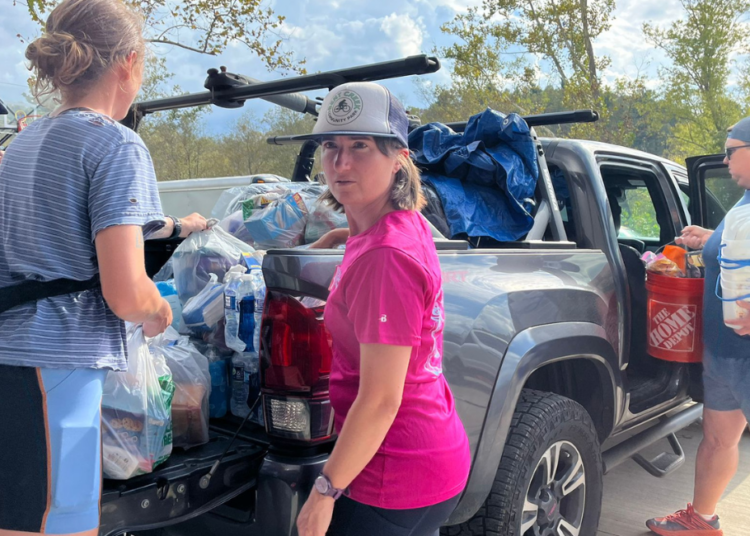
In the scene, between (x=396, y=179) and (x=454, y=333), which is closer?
(x=396, y=179)

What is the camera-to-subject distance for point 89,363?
1525 mm

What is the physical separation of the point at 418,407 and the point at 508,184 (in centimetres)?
178

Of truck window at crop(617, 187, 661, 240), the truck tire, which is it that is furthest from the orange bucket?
truck window at crop(617, 187, 661, 240)

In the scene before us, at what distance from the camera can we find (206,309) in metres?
2.31

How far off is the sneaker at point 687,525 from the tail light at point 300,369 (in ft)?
7.86

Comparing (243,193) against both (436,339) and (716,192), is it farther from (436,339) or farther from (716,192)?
(716,192)

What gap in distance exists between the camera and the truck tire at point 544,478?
2402 mm

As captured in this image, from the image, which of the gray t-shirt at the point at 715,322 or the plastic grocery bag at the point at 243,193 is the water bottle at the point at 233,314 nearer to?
the plastic grocery bag at the point at 243,193

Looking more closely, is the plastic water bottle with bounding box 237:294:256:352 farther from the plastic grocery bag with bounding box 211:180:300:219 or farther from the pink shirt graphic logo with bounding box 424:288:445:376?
the plastic grocery bag with bounding box 211:180:300:219

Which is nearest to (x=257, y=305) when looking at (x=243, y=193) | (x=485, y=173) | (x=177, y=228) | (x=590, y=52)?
(x=177, y=228)

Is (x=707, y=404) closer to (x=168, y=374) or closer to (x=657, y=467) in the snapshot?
(x=657, y=467)

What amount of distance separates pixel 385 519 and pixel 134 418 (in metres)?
0.74

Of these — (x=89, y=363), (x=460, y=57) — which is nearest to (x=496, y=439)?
(x=89, y=363)

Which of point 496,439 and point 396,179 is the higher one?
point 396,179
